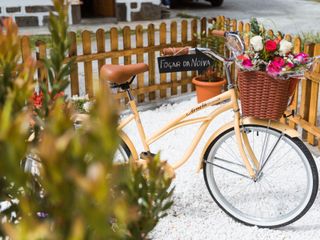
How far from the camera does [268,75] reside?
319 centimetres

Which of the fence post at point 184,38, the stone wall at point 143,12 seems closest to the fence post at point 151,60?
the fence post at point 184,38

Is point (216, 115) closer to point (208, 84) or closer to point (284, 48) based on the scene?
point (284, 48)

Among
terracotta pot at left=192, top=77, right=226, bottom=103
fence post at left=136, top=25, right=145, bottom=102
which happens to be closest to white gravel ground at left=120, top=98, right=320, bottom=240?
terracotta pot at left=192, top=77, right=226, bottom=103

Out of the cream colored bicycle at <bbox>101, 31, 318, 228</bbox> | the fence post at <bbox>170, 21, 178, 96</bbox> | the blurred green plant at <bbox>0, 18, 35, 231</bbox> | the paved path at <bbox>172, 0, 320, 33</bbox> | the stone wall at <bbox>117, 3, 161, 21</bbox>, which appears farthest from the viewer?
the stone wall at <bbox>117, 3, 161, 21</bbox>

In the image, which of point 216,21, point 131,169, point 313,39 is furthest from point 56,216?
point 313,39

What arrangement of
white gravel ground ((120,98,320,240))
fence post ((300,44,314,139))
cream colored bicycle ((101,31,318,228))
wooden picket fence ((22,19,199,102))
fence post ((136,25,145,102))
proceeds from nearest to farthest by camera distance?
cream colored bicycle ((101,31,318,228)) → white gravel ground ((120,98,320,240)) → fence post ((300,44,314,139)) → wooden picket fence ((22,19,199,102)) → fence post ((136,25,145,102))

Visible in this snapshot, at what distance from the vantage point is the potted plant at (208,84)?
5.97 metres

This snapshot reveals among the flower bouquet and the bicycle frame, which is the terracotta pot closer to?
the bicycle frame

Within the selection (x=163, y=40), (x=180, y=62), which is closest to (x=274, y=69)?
(x=180, y=62)

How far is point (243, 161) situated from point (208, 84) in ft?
8.08

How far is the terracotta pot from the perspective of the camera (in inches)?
235

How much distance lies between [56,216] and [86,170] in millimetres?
92

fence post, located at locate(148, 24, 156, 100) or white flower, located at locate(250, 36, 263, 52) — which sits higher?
white flower, located at locate(250, 36, 263, 52)

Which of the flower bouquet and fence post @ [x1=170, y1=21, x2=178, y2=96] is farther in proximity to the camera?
fence post @ [x1=170, y1=21, x2=178, y2=96]
